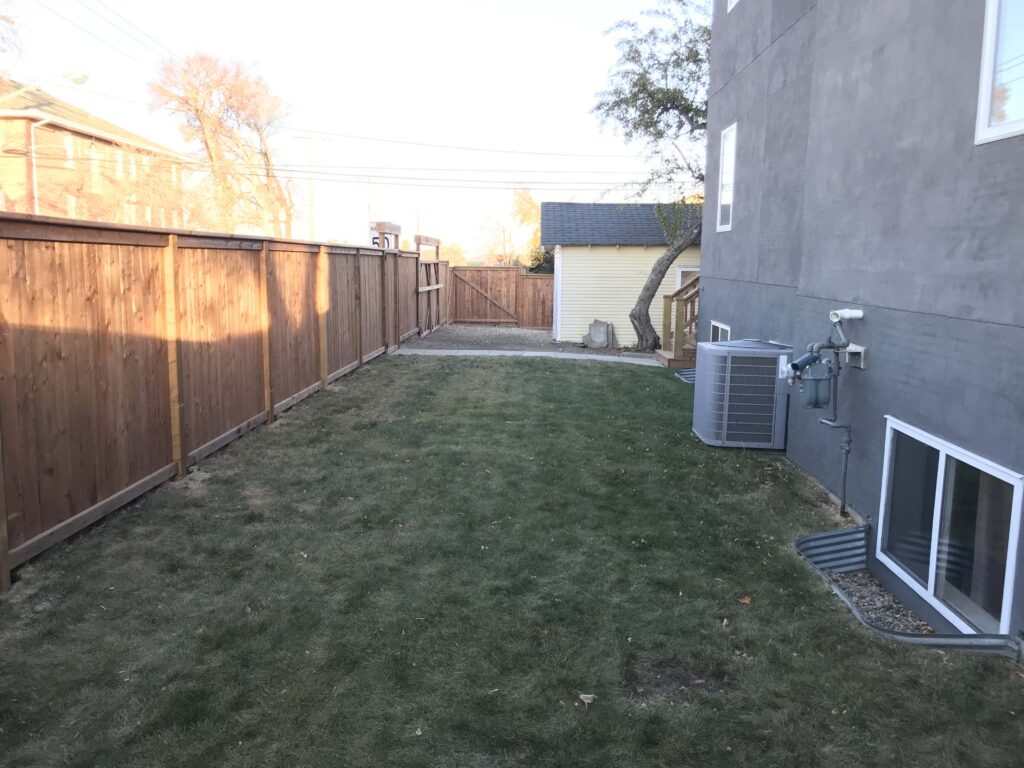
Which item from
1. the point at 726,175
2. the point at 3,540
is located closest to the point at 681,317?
the point at 726,175

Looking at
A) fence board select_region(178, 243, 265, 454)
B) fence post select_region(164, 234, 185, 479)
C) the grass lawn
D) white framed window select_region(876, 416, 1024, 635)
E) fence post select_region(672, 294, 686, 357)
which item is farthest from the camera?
fence post select_region(672, 294, 686, 357)

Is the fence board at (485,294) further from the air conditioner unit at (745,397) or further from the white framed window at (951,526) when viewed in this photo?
the white framed window at (951,526)

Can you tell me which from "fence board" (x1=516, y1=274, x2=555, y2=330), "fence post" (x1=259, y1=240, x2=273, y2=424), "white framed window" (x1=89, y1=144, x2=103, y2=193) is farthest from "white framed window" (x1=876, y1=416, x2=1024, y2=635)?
"white framed window" (x1=89, y1=144, x2=103, y2=193)

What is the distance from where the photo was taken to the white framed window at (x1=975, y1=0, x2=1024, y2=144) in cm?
368

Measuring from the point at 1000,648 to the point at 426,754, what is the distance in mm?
2647

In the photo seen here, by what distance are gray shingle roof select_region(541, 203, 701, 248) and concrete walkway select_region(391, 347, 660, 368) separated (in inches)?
160

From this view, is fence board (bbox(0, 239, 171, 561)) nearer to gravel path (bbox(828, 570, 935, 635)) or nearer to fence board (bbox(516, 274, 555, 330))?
gravel path (bbox(828, 570, 935, 635))

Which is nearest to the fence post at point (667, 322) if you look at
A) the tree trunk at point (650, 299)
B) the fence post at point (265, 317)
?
the tree trunk at point (650, 299)

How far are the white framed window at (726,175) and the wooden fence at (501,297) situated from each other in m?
14.2

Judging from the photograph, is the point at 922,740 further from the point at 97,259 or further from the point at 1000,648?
the point at 97,259

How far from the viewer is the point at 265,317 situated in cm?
802

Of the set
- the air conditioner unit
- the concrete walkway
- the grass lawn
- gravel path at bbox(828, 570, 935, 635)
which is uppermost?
the air conditioner unit

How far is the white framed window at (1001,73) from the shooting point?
368cm


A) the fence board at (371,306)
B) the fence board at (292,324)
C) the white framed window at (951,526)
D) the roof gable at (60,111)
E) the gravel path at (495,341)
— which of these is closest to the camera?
the white framed window at (951,526)
